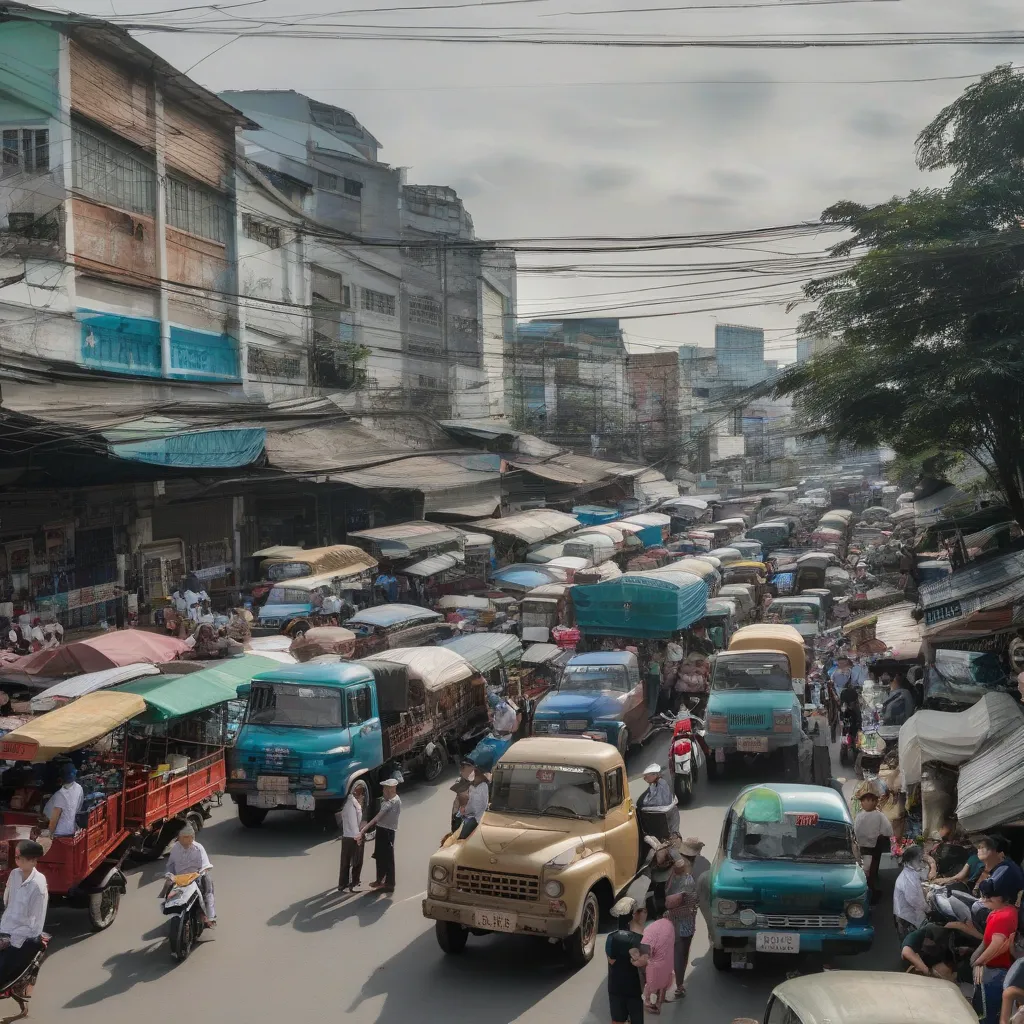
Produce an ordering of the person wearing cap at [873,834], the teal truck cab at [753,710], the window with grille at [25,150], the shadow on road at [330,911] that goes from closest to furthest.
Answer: the shadow on road at [330,911] < the person wearing cap at [873,834] < the teal truck cab at [753,710] < the window with grille at [25,150]

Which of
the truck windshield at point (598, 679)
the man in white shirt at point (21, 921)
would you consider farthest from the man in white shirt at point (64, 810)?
the truck windshield at point (598, 679)

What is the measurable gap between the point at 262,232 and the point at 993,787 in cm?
3370

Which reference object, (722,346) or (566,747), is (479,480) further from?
(722,346)

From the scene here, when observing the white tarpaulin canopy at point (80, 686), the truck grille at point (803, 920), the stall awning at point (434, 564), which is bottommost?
the truck grille at point (803, 920)

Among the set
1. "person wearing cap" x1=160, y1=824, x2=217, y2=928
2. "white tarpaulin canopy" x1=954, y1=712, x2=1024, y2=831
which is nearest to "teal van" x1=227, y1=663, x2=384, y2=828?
"person wearing cap" x1=160, y1=824, x2=217, y2=928

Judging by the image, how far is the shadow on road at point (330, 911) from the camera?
10664mm

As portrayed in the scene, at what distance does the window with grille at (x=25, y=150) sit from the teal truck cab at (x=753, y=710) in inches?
818

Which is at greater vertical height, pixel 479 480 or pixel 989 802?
pixel 479 480

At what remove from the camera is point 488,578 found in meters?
31.9

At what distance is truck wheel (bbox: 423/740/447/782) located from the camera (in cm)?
1644

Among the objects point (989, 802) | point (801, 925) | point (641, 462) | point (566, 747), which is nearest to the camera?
point (801, 925)

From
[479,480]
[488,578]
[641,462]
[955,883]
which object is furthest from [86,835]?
[641,462]

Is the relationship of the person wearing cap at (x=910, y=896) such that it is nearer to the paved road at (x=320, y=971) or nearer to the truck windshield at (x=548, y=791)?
the paved road at (x=320, y=971)

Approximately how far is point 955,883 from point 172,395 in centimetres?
2711
